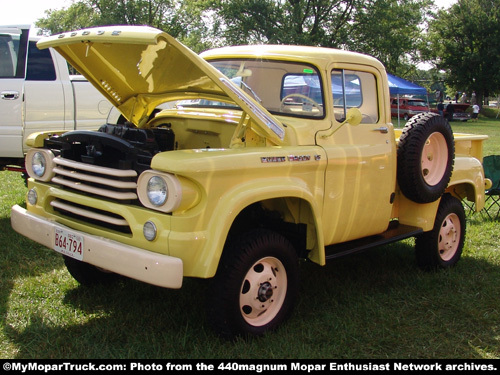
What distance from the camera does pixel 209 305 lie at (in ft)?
10.7

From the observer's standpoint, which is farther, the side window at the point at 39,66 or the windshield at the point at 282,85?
the side window at the point at 39,66

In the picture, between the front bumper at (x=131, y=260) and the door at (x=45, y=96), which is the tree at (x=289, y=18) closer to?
the door at (x=45, y=96)

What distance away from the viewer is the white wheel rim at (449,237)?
203 inches

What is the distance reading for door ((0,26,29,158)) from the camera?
265 inches

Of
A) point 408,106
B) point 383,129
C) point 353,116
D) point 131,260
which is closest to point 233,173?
point 131,260

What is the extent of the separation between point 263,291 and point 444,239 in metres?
2.52

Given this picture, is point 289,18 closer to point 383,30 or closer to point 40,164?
point 383,30

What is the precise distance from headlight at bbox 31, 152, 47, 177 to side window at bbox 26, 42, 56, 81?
3.48m

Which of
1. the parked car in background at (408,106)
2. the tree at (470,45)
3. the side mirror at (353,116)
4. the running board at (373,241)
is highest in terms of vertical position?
the tree at (470,45)

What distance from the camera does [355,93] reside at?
4309 mm

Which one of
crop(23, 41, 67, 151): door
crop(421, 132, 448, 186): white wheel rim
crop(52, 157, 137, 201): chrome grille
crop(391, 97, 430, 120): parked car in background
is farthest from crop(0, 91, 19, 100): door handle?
crop(391, 97, 430, 120): parked car in background

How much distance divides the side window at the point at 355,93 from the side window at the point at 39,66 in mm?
4556

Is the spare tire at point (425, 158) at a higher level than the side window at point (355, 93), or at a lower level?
lower

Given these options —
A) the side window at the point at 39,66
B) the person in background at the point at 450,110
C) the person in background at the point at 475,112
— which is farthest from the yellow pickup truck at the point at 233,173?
the person in background at the point at 475,112
